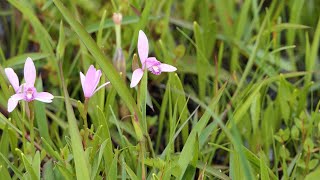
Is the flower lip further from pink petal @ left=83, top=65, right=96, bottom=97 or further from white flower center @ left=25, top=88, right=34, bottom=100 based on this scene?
pink petal @ left=83, top=65, right=96, bottom=97

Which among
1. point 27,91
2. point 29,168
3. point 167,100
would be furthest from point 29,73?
point 167,100

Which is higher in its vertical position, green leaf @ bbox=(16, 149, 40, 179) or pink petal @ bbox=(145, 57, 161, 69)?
pink petal @ bbox=(145, 57, 161, 69)

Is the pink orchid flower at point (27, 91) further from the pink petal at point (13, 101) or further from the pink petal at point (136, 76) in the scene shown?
the pink petal at point (136, 76)

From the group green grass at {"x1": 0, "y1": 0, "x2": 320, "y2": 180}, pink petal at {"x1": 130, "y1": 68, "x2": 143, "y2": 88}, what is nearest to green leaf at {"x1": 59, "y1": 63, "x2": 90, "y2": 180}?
green grass at {"x1": 0, "y1": 0, "x2": 320, "y2": 180}

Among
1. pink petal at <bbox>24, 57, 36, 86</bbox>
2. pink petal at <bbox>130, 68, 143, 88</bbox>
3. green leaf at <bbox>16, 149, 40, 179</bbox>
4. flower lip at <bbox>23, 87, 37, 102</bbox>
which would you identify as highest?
pink petal at <bbox>24, 57, 36, 86</bbox>

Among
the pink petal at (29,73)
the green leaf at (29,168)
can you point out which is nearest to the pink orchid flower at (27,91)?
the pink petal at (29,73)

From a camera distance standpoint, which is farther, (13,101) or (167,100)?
(167,100)

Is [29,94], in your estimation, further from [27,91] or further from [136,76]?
[136,76]

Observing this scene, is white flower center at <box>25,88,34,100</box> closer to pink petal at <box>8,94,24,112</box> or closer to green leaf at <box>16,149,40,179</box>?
pink petal at <box>8,94,24,112</box>

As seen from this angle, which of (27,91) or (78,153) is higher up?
(27,91)
